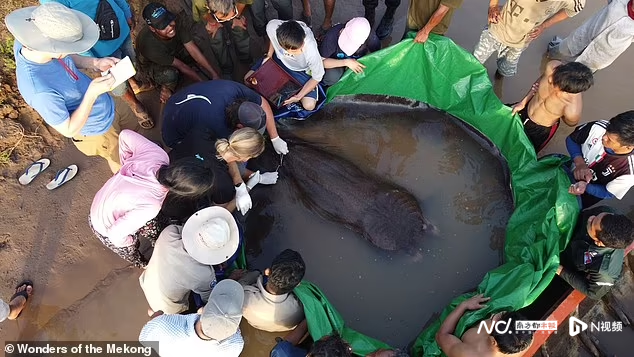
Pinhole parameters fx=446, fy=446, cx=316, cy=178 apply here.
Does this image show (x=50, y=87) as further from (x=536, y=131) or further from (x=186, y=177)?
(x=536, y=131)

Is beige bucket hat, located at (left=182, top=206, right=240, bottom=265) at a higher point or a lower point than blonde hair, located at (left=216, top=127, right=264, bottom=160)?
lower

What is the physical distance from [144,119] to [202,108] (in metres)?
1.16

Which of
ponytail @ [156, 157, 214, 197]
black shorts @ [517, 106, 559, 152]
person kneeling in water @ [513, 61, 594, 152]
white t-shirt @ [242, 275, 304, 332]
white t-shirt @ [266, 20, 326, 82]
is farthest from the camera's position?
black shorts @ [517, 106, 559, 152]

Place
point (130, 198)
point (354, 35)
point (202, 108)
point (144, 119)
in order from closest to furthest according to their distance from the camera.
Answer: point (130, 198) < point (202, 108) < point (354, 35) < point (144, 119)

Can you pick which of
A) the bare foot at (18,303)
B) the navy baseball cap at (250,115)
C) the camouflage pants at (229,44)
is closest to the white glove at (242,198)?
the navy baseball cap at (250,115)

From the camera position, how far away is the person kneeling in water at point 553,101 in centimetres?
326

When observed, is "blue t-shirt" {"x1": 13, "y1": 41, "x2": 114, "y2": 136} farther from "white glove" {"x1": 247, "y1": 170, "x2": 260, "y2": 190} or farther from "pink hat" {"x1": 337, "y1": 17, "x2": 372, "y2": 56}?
"pink hat" {"x1": 337, "y1": 17, "x2": 372, "y2": 56}

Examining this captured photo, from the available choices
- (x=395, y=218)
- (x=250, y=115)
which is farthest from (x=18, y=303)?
(x=395, y=218)

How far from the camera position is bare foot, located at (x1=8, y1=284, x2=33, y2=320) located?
345 centimetres

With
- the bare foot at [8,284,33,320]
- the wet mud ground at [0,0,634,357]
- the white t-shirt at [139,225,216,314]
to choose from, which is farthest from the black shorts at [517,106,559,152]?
the bare foot at [8,284,33,320]

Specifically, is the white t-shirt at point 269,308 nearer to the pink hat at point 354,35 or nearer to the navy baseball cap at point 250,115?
the navy baseball cap at point 250,115

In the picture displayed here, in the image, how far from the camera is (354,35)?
3689mm

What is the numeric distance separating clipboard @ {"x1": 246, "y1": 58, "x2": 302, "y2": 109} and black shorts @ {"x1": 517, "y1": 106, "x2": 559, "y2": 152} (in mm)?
1969

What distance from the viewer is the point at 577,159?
11.0 ft
